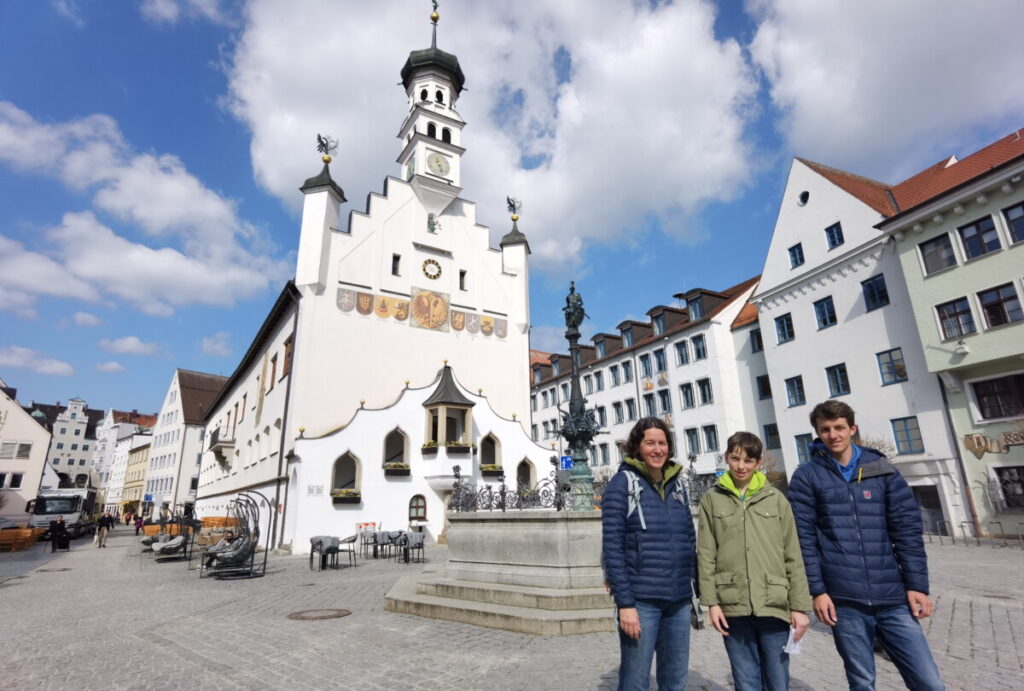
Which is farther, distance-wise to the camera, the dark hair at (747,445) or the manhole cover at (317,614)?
the manhole cover at (317,614)

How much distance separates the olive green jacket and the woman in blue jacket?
0.50 feet

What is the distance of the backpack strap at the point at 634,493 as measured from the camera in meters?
3.56

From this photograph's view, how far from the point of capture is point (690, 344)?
1364 inches

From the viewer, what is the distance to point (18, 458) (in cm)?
4394

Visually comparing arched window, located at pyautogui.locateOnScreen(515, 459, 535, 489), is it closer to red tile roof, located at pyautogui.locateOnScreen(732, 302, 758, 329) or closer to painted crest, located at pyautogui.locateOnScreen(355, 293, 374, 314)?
painted crest, located at pyautogui.locateOnScreen(355, 293, 374, 314)

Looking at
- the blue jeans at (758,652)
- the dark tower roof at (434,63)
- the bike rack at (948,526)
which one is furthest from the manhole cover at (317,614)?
the dark tower roof at (434,63)

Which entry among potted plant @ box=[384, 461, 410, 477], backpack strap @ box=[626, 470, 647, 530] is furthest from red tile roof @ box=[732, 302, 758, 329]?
backpack strap @ box=[626, 470, 647, 530]

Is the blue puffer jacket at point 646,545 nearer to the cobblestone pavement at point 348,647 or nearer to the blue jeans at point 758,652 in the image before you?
the blue jeans at point 758,652

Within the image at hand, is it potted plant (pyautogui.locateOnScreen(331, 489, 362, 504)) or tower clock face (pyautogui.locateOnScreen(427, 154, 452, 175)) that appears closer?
potted plant (pyautogui.locateOnScreen(331, 489, 362, 504))

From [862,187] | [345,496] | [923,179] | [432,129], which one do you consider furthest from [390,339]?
[923,179]

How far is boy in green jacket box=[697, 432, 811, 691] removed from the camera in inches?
129

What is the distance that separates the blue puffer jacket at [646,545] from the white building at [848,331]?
22.9 meters

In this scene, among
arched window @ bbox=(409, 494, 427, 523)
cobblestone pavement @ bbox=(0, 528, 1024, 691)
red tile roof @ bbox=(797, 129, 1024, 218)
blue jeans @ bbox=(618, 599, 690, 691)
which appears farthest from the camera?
arched window @ bbox=(409, 494, 427, 523)

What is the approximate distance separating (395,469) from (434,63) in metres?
27.4
